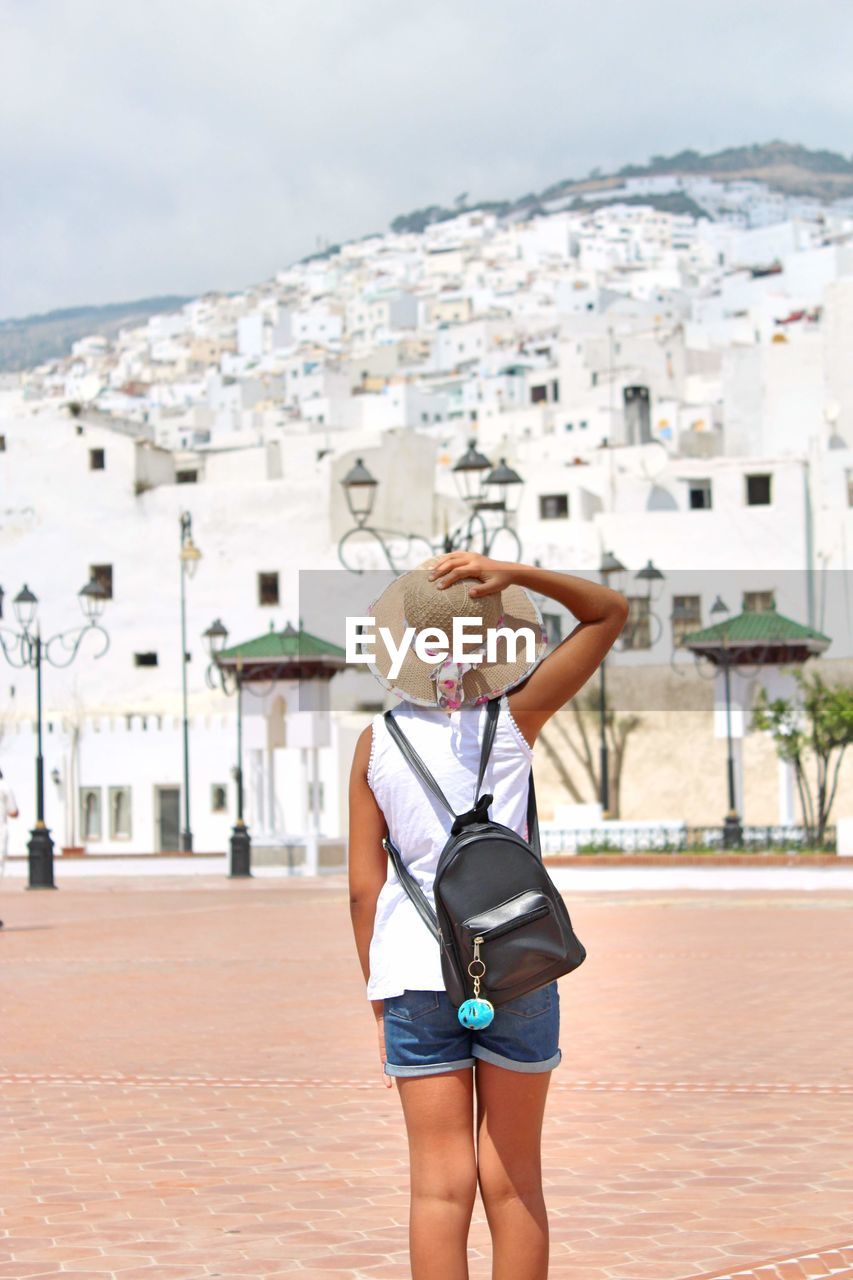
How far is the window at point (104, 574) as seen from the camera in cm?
5478

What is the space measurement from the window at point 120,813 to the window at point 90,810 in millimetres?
351

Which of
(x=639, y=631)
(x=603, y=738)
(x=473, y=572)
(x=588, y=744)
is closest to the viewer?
(x=473, y=572)

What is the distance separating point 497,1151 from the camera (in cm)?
413

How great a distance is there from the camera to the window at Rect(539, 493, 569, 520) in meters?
53.7

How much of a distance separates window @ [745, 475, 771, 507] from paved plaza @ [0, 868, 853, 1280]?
120 ft

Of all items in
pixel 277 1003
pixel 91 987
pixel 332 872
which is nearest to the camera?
pixel 277 1003

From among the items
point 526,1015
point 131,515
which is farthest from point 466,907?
Result: point 131,515

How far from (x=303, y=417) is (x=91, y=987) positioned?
104269 millimetres

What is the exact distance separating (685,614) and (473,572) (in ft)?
149

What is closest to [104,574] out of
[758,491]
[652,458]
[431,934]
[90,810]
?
[90,810]

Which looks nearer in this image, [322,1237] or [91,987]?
[322,1237]

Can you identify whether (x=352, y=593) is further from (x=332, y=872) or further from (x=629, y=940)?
(x=629, y=940)

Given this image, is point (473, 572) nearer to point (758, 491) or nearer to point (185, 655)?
point (185, 655)

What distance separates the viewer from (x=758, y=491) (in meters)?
51.3
